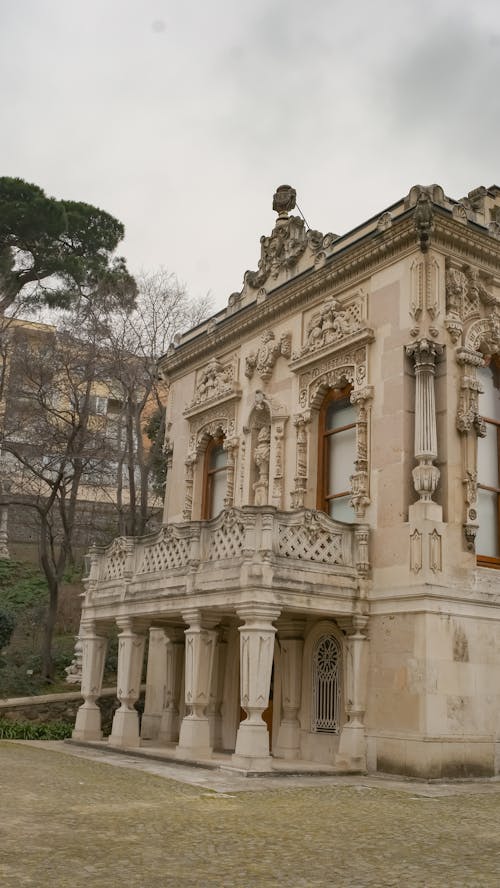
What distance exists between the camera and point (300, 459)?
1656cm

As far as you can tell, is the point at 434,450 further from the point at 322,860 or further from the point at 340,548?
the point at 322,860

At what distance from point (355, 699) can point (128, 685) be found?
470 cm

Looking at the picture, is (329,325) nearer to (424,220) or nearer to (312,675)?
(424,220)

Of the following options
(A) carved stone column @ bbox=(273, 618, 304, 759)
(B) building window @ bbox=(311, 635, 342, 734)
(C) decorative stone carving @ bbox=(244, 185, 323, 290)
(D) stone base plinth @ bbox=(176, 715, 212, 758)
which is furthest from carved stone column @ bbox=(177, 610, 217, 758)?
(C) decorative stone carving @ bbox=(244, 185, 323, 290)

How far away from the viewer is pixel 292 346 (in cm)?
1762

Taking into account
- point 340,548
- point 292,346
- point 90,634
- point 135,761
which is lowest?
point 135,761

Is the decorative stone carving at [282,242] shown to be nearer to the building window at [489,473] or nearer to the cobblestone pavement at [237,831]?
the building window at [489,473]

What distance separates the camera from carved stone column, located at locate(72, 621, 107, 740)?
56.6 ft

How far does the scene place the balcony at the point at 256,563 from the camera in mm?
13289

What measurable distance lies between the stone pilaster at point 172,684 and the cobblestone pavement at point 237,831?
17.5 feet

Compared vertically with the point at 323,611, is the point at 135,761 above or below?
below

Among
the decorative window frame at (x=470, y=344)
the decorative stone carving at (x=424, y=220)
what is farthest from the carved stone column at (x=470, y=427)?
the decorative stone carving at (x=424, y=220)

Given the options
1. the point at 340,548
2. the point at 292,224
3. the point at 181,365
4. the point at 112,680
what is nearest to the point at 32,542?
the point at 112,680

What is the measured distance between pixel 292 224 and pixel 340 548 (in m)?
8.08
